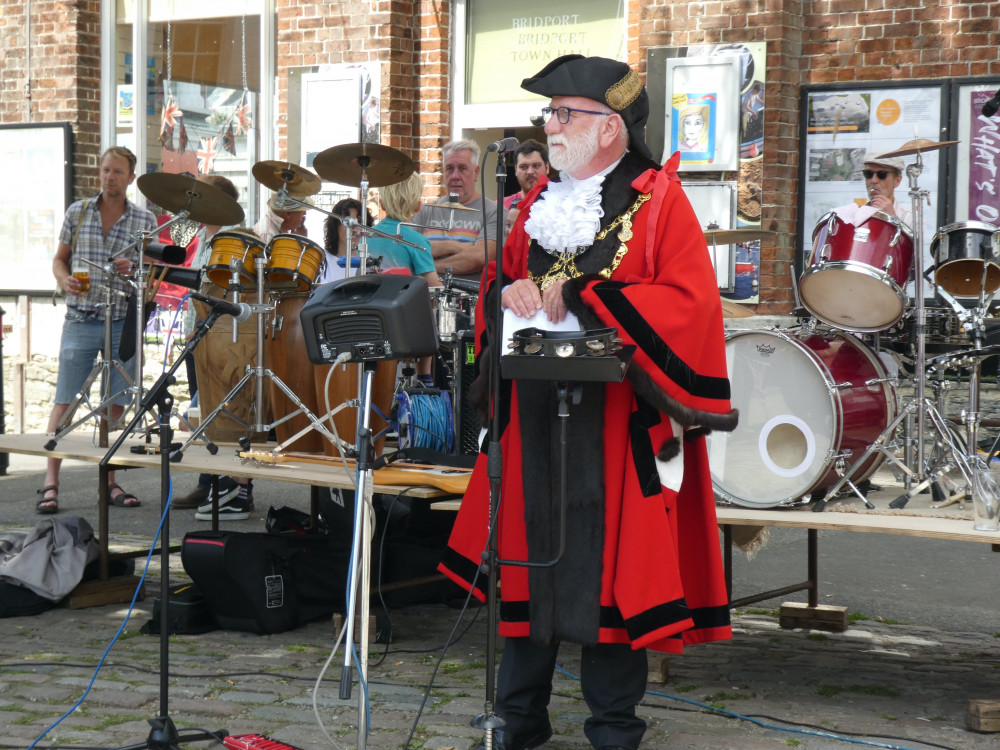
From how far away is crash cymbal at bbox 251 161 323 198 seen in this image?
6.44 meters

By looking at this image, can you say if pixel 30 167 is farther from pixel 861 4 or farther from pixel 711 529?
pixel 711 529

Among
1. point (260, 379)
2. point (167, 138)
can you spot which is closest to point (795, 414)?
point (260, 379)

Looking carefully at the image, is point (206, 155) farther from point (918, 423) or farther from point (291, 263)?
point (918, 423)

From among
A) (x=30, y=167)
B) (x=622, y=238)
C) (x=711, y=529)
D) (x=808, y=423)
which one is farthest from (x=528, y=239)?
(x=30, y=167)

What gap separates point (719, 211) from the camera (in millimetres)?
8539

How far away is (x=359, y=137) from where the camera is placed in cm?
970

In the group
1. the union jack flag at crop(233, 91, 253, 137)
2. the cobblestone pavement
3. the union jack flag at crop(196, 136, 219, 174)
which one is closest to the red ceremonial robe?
the cobblestone pavement

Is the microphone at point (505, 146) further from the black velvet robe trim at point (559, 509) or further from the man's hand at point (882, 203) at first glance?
the man's hand at point (882, 203)

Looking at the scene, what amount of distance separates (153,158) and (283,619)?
6.85 meters

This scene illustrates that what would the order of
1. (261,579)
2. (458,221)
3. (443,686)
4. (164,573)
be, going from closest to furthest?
(164,573)
(443,686)
(261,579)
(458,221)

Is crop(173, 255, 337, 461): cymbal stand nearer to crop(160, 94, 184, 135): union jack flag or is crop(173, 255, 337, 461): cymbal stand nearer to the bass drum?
the bass drum

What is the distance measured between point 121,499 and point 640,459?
5.00 meters

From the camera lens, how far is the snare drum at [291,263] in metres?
5.86

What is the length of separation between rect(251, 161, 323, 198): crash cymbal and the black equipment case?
202 centimetres
